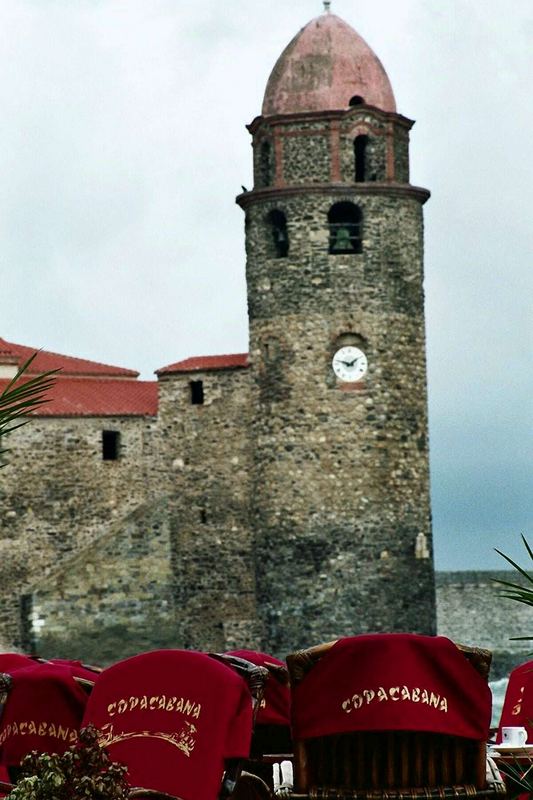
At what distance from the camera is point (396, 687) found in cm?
583

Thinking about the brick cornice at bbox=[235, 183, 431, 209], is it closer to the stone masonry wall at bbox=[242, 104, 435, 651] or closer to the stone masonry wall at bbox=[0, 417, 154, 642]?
the stone masonry wall at bbox=[242, 104, 435, 651]

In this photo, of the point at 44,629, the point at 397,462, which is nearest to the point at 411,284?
the point at 397,462

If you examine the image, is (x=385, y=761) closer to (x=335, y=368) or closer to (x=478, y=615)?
(x=335, y=368)

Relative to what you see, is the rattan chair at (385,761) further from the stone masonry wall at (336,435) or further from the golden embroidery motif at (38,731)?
the stone masonry wall at (336,435)

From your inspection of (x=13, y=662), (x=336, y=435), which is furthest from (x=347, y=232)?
(x=13, y=662)

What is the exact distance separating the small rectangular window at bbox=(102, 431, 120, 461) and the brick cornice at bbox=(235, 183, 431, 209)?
184 inches

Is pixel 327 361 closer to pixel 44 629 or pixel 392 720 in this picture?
pixel 44 629

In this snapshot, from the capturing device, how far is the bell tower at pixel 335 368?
30844mm

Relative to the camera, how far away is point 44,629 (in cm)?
3158

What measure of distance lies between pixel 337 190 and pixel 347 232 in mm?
833

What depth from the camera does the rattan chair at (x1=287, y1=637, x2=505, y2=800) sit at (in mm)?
5840

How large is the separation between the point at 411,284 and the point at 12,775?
25486 mm

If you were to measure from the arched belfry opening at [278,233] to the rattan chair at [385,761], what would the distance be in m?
25.9

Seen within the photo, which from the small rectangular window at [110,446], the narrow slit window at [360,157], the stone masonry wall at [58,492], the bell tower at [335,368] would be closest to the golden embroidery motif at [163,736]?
the bell tower at [335,368]
